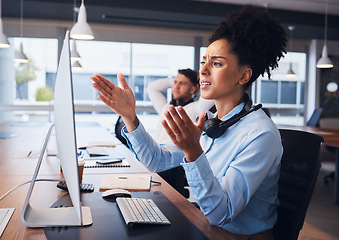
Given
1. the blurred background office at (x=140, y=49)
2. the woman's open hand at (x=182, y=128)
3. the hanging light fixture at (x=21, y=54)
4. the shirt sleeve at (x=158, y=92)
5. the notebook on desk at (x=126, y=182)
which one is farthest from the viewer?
the blurred background office at (x=140, y=49)

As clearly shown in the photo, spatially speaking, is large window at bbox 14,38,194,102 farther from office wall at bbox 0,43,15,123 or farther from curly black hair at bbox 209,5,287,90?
curly black hair at bbox 209,5,287,90

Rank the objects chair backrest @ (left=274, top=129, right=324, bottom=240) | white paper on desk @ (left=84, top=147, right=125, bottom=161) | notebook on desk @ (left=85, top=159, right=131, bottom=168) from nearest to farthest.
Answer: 1. chair backrest @ (left=274, top=129, right=324, bottom=240)
2. notebook on desk @ (left=85, top=159, right=131, bottom=168)
3. white paper on desk @ (left=84, top=147, right=125, bottom=161)

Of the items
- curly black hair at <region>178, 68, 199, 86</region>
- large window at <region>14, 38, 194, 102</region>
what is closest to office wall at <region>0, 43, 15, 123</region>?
large window at <region>14, 38, 194, 102</region>

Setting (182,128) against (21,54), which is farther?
(21,54)

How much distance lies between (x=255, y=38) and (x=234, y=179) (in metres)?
0.54

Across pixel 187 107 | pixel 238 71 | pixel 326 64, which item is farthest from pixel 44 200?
pixel 326 64

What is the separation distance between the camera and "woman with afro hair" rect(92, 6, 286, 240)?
38.1 inches

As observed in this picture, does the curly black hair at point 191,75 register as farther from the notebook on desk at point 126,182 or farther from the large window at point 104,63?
the large window at point 104,63

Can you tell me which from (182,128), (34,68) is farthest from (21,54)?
(182,128)

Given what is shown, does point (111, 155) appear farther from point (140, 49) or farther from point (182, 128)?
point (140, 49)

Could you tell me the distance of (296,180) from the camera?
3.86ft

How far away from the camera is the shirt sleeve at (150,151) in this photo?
1.40 meters

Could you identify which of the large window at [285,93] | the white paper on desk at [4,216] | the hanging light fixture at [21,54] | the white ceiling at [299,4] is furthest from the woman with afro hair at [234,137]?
the large window at [285,93]

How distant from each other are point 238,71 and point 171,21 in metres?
5.24
